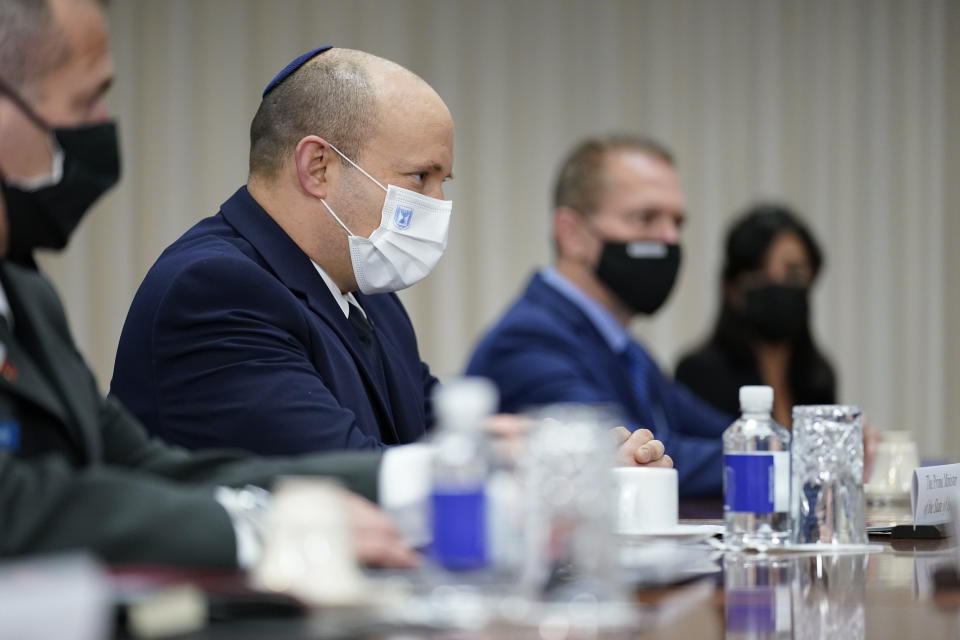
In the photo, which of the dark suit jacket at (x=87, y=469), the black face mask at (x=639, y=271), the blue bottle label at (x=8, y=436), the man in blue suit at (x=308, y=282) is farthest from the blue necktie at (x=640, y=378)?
the blue bottle label at (x=8, y=436)

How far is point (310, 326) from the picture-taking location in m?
2.12

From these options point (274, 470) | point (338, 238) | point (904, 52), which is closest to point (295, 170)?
point (338, 238)

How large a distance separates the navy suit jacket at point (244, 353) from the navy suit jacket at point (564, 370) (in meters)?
1.02

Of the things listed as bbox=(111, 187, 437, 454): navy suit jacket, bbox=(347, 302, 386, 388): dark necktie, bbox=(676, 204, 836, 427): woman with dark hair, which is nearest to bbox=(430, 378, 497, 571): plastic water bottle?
bbox=(111, 187, 437, 454): navy suit jacket

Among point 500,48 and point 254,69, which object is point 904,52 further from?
point 254,69

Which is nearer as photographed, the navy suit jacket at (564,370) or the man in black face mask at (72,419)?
the man in black face mask at (72,419)

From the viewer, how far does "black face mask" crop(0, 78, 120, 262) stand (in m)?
1.38

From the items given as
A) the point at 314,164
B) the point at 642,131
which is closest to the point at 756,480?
the point at 314,164

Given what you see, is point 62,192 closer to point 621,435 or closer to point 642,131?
point 621,435

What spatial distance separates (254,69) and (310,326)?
325 cm

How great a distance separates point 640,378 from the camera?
11.3 ft

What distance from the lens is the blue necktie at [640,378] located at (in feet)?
11.0

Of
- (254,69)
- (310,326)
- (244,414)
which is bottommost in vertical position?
(244,414)

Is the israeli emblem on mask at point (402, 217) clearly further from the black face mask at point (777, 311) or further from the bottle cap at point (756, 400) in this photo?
the black face mask at point (777, 311)
